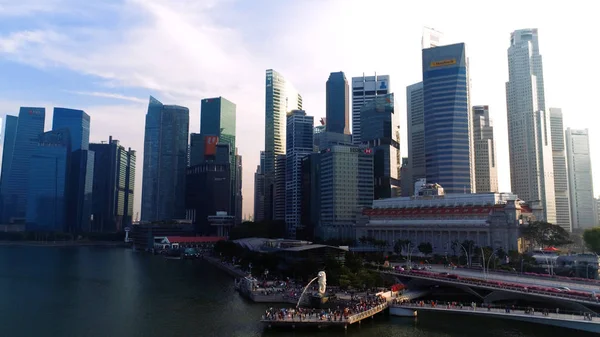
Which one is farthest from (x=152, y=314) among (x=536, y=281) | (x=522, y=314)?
(x=536, y=281)

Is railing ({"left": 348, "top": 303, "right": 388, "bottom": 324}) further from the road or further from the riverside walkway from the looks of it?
the road

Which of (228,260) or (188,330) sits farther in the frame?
(228,260)

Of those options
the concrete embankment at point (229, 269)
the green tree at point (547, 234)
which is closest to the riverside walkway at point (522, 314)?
the concrete embankment at point (229, 269)

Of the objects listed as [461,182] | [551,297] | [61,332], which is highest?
[461,182]

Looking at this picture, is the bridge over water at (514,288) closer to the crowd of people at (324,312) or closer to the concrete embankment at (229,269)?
the crowd of people at (324,312)

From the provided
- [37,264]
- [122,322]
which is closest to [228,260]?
[37,264]

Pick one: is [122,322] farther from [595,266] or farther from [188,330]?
[595,266]

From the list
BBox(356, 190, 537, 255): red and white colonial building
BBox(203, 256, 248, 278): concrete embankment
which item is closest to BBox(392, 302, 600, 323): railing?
BBox(203, 256, 248, 278): concrete embankment

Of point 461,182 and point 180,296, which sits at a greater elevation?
point 461,182
